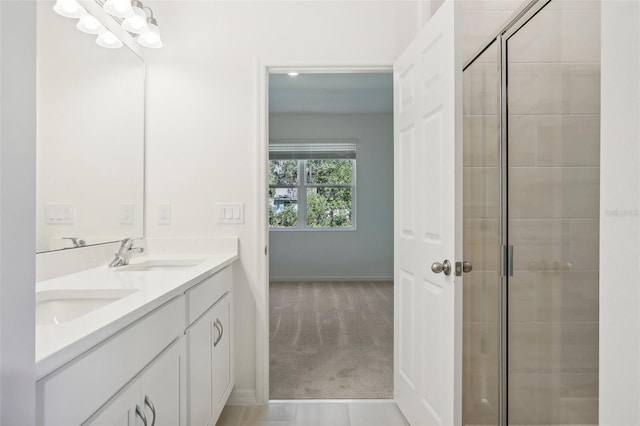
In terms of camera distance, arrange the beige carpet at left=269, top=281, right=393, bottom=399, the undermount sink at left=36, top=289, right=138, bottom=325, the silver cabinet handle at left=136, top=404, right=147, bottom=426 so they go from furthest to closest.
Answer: the beige carpet at left=269, top=281, right=393, bottom=399
the undermount sink at left=36, top=289, right=138, bottom=325
the silver cabinet handle at left=136, top=404, right=147, bottom=426

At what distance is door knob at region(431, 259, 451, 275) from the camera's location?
1.54m

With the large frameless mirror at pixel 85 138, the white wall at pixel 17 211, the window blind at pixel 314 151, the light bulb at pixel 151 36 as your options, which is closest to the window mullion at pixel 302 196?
the window blind at pixel 314 151

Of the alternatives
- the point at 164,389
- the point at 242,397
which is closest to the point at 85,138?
the point at 164,389

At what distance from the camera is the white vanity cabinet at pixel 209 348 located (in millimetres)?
1554

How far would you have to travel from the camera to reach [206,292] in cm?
176

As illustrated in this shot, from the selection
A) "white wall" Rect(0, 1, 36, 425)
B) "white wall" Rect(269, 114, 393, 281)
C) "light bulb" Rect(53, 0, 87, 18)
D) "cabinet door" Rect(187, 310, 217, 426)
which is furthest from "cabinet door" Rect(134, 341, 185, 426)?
"white wall" Rect(269, 114, 393, 281)

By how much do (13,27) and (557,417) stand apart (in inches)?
76.6

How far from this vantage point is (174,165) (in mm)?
2396

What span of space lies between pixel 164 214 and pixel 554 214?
6.64ft

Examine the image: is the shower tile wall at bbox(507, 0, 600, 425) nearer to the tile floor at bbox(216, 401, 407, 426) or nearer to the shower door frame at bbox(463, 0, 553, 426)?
the shower door frame at bbox(463, 0, 553, 426)

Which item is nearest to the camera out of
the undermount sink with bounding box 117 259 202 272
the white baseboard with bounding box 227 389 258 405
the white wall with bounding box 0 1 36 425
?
the white wall with bounding box 0 1 36 425

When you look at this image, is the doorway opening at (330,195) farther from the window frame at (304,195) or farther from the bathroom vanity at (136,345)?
the bathroom vanity at (136,345)

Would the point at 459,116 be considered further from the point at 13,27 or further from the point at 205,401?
the point at 205,401

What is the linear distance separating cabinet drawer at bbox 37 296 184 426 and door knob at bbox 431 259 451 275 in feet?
3.35
